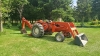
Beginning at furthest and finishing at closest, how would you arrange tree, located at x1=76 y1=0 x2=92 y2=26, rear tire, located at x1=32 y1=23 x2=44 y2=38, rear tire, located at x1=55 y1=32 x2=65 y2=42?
tree, located at x1=76 y1=0 x2=92 y2=26 < rear tire, located at x1=32 y1=23 x2=44 y2=38 < rear tire, located at x1=55 y1=32 x2=65 y2=42

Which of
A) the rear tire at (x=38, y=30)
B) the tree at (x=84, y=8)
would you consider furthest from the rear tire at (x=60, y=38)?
the tree at (x=84, y=8)

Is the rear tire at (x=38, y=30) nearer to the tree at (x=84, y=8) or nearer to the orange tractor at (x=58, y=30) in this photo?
the orange tractor at (x=58, y=30)

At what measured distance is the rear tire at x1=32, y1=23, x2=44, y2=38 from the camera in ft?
36.2

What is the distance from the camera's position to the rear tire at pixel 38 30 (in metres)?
11.0

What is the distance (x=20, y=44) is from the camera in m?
8.91

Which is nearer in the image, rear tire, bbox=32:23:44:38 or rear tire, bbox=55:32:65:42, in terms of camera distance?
rear tire, bbox=55:32:65:42

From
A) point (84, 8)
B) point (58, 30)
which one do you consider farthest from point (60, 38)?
point (84, 8)

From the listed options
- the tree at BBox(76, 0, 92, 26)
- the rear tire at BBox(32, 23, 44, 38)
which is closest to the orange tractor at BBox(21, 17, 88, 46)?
the rear tire at BBox(32, 23, 44, 38)

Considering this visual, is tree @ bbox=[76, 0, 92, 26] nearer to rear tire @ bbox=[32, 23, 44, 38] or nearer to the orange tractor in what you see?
the orange tractor

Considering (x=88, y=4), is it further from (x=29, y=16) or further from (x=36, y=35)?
(x=36, y=35)

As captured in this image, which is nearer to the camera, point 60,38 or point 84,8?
point 60,38

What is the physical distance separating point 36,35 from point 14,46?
2.98m

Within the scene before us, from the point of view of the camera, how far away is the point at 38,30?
11273 millimetres

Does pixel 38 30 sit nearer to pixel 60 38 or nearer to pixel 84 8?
pixel 60 38
